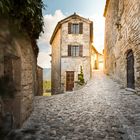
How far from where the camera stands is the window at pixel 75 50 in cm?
2445

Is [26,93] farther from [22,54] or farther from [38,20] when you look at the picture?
[38,20]

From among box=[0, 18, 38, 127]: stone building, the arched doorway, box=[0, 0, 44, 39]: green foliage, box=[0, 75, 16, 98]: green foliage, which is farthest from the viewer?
the arched doorway

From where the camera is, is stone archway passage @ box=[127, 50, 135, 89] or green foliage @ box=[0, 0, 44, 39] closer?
green foliage @ box=[0, 0, 44, 39]

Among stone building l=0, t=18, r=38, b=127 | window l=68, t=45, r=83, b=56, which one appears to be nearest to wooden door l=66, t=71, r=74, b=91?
window l=68, t=45, r=83, b=56

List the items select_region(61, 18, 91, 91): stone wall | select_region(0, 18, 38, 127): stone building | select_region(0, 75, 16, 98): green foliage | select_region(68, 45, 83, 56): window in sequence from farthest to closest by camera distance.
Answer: select_region(68, 45, 83, 56): window → select_region(61, 18, 91, 91): stone wall → select_region(0, 75, 16, 98): green foliage → select_region(0, 18, 38, 127): stone building

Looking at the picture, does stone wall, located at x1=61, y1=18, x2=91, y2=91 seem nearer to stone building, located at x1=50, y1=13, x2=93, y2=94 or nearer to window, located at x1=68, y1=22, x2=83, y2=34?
stone building, located at x1=50, y1=13, x2=93, y2=94

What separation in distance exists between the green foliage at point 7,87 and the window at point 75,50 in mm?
19355

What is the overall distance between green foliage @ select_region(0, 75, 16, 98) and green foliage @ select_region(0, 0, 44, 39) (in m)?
1.26

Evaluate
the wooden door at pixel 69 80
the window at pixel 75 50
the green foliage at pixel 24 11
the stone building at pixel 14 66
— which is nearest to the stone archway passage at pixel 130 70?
the green foliage at pixel 24 11

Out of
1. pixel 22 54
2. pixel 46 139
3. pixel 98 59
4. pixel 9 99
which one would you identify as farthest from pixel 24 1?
pixel 98 59

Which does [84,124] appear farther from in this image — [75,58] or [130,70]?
[75,58]

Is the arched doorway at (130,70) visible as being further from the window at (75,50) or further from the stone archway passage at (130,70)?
the window at (75,50)

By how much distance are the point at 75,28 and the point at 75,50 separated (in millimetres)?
2267

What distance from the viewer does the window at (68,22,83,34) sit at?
24.5 meters
